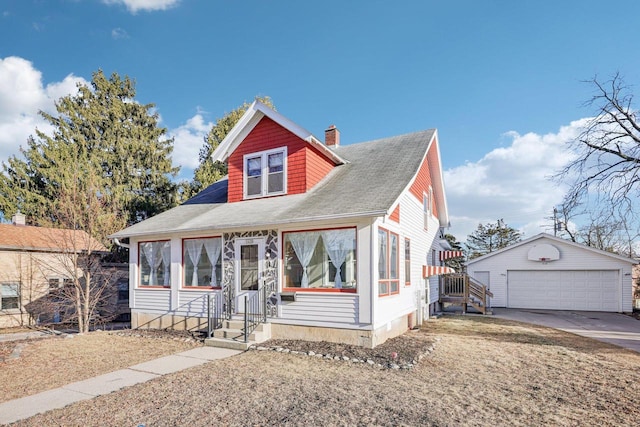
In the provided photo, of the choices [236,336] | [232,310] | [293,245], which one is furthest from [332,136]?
[236,336]

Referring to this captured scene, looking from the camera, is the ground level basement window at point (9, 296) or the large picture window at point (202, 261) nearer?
the large picture window at point (202, 261)

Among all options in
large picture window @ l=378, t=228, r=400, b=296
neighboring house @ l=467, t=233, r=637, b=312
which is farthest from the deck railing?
large picture window @ l=378, t=228, r=400, b=296

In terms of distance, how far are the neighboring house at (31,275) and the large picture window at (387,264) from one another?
39.3 ft

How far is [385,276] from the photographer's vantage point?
9.25 metres

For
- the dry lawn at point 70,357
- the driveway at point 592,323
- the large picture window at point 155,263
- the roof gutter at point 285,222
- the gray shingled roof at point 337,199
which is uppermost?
the gray shingled roof at point 337,199

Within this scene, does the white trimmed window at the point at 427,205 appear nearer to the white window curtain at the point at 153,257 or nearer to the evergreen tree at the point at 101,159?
the white window curtain at the point at 153,257

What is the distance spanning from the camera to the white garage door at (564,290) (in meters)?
17.7

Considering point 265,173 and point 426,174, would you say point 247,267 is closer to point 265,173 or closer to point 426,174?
point 265,173

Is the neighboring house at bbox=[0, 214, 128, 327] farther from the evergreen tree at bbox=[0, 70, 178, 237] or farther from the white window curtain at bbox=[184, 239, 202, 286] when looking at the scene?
the white window curtain at bbox=[184, 239, 202, 286]

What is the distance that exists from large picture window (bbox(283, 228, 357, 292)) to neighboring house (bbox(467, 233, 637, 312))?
1401cm

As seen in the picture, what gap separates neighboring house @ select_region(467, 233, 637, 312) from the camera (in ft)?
57.6

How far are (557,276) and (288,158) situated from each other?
15.3 meters

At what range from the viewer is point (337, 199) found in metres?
9.48

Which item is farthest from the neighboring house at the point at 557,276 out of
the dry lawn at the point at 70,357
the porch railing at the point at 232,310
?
the dry lawn at the point at 70,357
